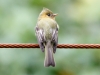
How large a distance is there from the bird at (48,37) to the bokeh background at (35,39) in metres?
0.18

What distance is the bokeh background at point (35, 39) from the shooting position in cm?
630

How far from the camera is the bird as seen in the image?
5.96 m

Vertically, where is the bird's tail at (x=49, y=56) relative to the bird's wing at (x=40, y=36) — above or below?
below

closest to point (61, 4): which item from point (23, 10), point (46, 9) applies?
point (46, 9)

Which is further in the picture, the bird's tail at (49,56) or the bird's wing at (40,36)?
the bird's wing at (40,36)

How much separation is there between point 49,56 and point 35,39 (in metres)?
0.58

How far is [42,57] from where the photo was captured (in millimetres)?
6531

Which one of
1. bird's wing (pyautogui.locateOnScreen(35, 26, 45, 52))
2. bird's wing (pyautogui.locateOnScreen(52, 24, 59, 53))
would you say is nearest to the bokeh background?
bird's wing (pyautogui.locateOnScreen(35, 26, 45, 52))

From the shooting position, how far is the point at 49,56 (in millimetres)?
6020

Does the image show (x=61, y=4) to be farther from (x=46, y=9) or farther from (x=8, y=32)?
(x=8, y=32)

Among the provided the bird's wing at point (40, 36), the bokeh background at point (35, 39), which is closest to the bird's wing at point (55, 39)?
the bird's wing at point (40, 36)

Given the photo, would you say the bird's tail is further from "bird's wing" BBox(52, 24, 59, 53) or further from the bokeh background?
the bokeh background

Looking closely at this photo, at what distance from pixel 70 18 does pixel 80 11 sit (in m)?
0.19

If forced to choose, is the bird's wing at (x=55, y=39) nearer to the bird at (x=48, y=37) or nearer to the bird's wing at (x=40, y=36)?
the bird at (x=48, y=37)
